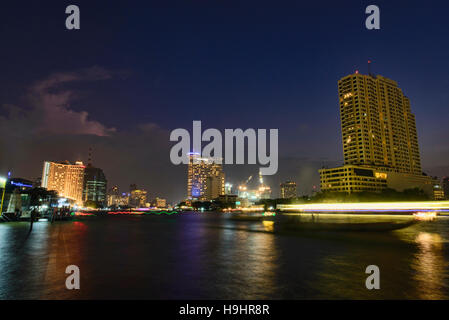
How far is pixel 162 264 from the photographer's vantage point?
12531mm

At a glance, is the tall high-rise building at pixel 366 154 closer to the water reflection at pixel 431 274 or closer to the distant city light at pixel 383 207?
the distant city light at pixel 383 207

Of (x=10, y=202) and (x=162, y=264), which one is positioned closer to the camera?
(x=162, y=264)

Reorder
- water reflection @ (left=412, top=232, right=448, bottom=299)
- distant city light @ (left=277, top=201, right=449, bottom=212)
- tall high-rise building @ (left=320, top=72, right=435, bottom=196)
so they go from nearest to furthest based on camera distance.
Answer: water reflection @ (left=412, top=232, right=448, bottom=299) < distant city light @ (left=277, top=201, right=449, bottom=212) < tall high-rise building @ (left=320, top=72, right=435, bottom=196)

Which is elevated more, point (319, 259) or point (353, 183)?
point (353, 183)

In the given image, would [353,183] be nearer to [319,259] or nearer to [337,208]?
[337,208]

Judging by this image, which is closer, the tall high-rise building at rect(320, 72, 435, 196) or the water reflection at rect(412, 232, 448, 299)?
the water reflection at rect(412, 232, 448, 299)

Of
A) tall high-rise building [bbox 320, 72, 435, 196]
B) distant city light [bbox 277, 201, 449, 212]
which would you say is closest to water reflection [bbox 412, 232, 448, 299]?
distant city light [bbox 277, 201, 449, 212]

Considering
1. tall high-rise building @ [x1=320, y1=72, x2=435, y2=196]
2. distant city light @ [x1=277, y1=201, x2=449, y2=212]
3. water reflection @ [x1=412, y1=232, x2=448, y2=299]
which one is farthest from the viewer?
tall high-rise building @ [x1=320, y1=72, x2=435, y2=196]

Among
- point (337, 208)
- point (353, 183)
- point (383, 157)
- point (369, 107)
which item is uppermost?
point (369, 107)

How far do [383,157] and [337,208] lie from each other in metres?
117

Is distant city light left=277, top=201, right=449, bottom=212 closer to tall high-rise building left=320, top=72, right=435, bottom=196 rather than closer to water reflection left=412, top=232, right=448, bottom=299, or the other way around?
tall high-rise building left=320, top=72, right=435, bottom=196
